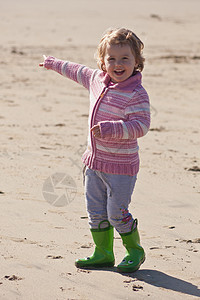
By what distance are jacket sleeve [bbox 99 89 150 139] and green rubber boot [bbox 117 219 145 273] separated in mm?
579

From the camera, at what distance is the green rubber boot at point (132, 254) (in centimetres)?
360

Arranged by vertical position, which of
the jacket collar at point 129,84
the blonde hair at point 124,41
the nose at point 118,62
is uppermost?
the blonde hair at point 124,41

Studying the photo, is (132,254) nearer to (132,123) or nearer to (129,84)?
(132,123)

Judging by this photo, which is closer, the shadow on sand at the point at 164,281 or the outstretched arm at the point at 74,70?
the shadow on sand at the point at 164,281

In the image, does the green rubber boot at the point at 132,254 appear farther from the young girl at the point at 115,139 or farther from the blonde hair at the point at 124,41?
the blonde hair at the point at 124,41

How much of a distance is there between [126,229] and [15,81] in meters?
6.34

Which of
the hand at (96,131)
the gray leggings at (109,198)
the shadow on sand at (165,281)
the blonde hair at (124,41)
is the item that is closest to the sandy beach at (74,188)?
the shadow on sand at (165,281)

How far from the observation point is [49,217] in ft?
14.5

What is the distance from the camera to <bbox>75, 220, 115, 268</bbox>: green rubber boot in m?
3.65

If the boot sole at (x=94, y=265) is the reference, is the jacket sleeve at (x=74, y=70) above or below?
above

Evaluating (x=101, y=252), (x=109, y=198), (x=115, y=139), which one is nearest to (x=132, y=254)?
(x=101, y=252)

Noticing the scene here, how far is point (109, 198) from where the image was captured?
11.5 ft

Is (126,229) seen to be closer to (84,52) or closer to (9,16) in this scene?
(84,52)

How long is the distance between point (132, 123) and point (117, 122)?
8 cm
